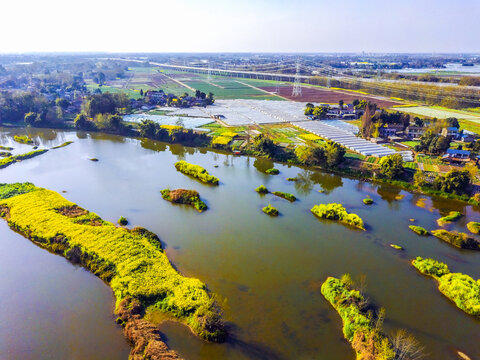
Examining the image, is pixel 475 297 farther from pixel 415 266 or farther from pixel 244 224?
pixel 244 224

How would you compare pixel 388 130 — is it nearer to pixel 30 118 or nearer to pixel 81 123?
pixel 81 123

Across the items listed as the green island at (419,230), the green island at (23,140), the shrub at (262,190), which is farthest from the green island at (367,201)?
the green island at (23,140)

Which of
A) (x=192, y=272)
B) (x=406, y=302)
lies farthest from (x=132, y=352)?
(x=406, y=302)

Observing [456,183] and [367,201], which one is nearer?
[367,201]

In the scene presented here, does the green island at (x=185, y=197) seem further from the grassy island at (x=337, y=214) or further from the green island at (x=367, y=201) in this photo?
the green island at (x=367, y=201)

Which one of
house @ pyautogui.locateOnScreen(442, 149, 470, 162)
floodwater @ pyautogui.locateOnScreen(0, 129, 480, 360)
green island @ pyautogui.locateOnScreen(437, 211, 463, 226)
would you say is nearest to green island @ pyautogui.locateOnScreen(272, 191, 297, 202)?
floodwater @ pyautogui.locateOnScreen(0, 129, 480, 360)

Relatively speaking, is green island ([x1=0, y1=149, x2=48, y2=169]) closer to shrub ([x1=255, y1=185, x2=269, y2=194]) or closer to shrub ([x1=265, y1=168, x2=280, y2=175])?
shrub ([x1=255, y1=185, x2=269, y2=194])

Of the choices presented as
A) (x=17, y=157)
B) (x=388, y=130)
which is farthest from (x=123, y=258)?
(x=388, y=130)
